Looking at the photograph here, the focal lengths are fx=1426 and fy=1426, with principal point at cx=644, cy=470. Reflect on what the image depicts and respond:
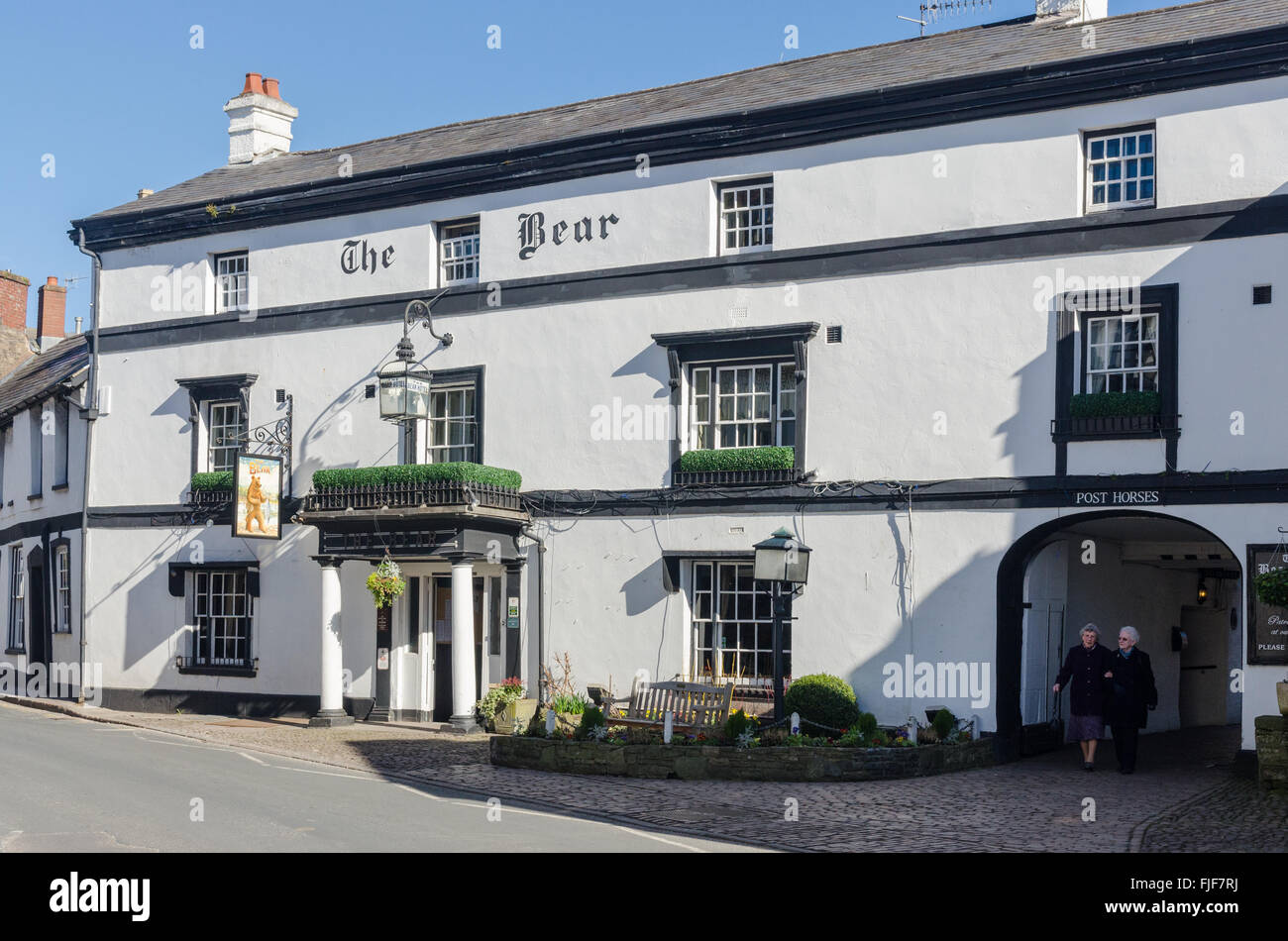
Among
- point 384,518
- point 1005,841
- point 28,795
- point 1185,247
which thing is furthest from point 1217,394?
point 28,795

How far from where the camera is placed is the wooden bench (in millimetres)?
18188

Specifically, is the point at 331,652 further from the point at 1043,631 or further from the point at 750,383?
the point at 1043,631

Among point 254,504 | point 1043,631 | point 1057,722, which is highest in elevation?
point 254,504

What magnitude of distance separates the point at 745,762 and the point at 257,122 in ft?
64.6

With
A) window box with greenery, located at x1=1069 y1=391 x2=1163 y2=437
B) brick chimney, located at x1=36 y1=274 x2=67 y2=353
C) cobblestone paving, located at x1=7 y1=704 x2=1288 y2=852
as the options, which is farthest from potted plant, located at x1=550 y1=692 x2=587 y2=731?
brick chimney, located at x1=36 y1=274 x2=67 y2=353

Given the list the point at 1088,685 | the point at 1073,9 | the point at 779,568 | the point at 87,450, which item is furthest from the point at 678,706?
the point at 87,450

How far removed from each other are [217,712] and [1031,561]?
1464 centimetres

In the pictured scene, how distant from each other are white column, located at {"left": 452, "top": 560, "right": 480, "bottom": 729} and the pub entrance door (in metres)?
1.26

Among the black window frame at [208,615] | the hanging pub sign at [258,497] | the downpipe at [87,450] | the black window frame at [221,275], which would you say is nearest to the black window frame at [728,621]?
the hanging pub sign at [258,497]

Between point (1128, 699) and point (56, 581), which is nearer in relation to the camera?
point (1128, 699)

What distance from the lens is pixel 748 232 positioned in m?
21.3

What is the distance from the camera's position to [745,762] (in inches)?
659

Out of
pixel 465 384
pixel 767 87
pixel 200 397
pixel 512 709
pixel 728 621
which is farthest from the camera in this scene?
pixel 200 397

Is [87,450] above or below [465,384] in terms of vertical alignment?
below
